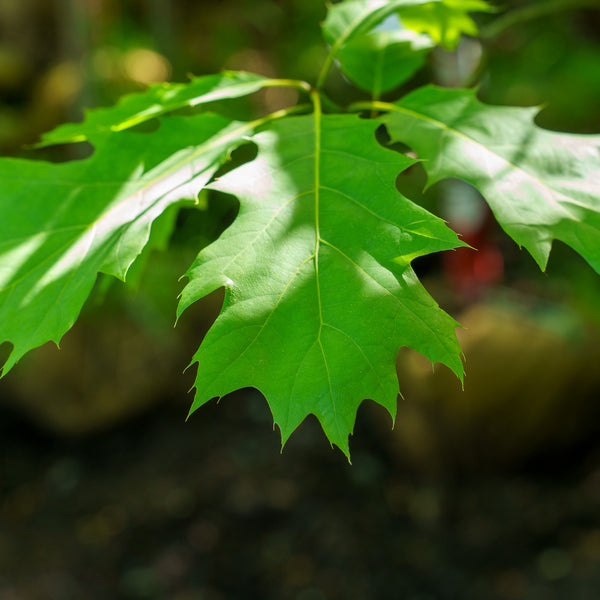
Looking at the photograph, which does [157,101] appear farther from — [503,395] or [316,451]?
[316,451]

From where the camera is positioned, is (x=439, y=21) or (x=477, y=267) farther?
(x=477, y=267)

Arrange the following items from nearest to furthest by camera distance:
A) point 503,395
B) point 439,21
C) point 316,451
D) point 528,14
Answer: point 439,21 < point 528,14 < point 503,395 < point 316,451

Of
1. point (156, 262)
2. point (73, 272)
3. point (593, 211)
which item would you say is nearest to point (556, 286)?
point (156, 262)

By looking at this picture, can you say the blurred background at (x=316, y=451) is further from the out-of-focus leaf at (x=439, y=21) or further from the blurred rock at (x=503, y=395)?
the out-of-focus leaf at (x=439, y=21)

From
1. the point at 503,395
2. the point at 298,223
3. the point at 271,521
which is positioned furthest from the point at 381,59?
the point at 271,521

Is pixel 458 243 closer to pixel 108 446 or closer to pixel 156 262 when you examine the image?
pixel 156 262

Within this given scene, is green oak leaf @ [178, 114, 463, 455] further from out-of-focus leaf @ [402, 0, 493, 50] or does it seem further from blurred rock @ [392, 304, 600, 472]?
blurred rock @ [392, 304, 600, 472]

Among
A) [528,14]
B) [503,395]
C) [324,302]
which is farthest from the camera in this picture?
[503,395]
